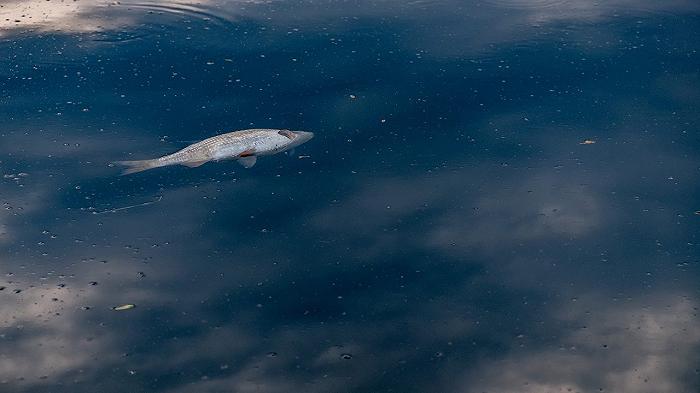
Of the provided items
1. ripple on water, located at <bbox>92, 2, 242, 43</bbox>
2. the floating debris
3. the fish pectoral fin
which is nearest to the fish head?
the fish pectoral fin

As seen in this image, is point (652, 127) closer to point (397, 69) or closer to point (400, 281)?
point (397, 69)

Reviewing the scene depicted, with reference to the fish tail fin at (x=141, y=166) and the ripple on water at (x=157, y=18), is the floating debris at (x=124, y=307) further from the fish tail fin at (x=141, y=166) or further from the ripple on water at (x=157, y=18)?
the ripple on water at (x=157, y=18)

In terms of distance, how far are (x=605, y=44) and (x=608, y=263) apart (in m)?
3.80

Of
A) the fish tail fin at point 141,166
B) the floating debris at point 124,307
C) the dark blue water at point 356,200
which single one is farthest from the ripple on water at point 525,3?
the floating debris at point 124,307

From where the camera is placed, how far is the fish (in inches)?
308

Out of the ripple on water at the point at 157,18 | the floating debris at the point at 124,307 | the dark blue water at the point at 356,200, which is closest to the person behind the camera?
the dark blue water at the point at 356,200

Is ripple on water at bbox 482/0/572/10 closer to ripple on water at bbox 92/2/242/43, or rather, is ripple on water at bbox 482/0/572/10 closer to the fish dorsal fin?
ripple on water at bbox 92/2/242/43

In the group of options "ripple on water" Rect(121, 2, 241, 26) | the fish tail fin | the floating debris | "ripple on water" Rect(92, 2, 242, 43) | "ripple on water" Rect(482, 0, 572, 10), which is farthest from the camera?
"ripple on water" Rect(482, 0, 572, 10)

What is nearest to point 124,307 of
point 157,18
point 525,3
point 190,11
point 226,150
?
point 226,150

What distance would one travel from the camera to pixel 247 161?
7.90 metres

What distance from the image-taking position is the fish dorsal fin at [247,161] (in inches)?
311

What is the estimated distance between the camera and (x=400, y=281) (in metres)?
6.80

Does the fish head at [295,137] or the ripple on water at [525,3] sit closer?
the fish head at [295,137]

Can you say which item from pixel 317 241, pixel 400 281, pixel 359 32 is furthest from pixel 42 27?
pixel 400 281
